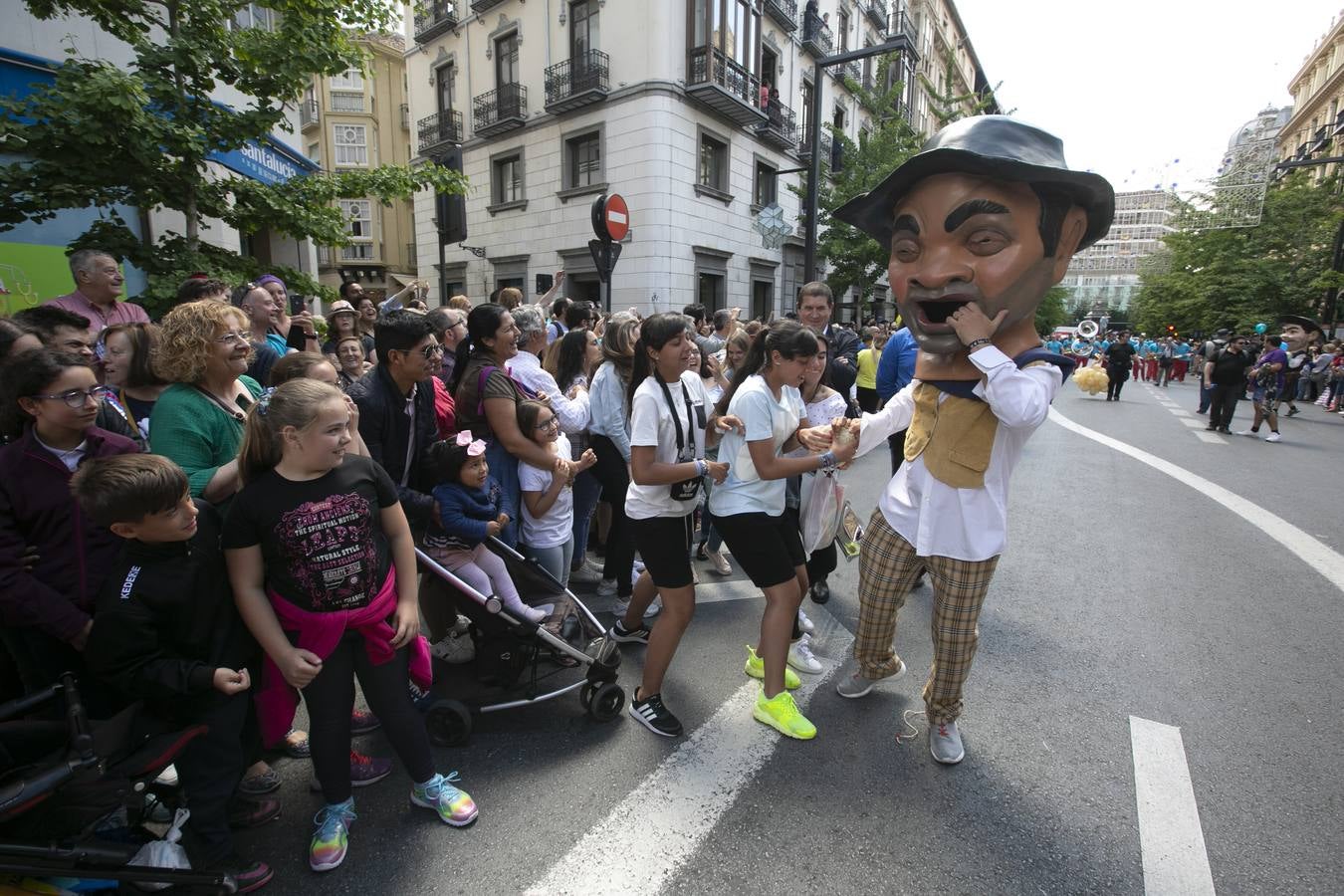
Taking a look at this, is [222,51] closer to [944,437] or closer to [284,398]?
[284,398]

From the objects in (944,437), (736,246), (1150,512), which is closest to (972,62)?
(736,246)

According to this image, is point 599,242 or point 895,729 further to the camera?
point 599,242

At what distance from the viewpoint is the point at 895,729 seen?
2799mm

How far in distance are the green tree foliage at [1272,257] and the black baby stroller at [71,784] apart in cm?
2957

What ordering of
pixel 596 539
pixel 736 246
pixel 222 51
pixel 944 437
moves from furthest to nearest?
pixel 736 246
pixel 596 539
pixel 222 51
pixel 944 437

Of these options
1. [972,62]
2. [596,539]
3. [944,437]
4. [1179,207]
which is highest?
[972,62]

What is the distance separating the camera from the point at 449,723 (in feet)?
8.76

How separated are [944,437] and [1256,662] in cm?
253

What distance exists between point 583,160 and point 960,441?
17.5 m

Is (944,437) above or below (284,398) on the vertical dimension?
below

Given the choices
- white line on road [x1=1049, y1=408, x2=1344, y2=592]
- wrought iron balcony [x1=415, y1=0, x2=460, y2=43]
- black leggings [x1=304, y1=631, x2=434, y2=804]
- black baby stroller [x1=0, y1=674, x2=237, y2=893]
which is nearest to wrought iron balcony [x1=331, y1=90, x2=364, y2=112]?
wrought iron balcony [x1=415, y1=0, x2=460, y2=43]

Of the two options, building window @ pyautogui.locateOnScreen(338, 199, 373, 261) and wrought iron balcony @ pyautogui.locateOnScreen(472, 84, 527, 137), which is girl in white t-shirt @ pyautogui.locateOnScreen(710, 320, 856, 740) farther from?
building window @ pyautogui.locateOnScreen(338, 199, 373, 261)

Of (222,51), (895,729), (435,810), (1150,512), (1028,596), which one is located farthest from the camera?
(1150,512)

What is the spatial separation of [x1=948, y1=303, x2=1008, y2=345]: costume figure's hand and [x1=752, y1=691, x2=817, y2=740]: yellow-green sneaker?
1.67m
